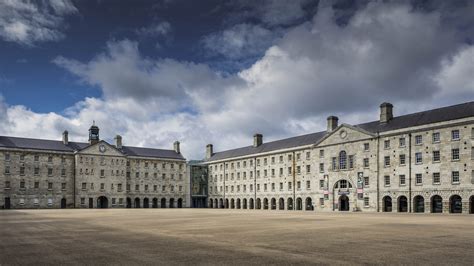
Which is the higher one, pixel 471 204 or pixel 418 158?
pixel 418 158

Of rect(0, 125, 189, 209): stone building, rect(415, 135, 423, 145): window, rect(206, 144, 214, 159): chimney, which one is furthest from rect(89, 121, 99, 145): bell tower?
rect(415, 135, 423, 145): window

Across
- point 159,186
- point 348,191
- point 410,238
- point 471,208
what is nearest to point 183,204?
point 159,186

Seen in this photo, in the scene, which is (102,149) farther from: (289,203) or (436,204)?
(436,204)

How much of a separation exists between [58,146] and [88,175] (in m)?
8.64

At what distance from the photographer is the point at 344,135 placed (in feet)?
222

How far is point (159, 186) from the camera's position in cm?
10150

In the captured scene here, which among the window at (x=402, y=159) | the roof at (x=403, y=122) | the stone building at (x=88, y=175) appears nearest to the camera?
the roof at (x=403, y=122)

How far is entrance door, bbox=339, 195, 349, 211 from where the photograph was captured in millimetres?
67250

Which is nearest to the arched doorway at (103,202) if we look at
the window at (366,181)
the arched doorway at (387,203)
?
the window at (366,181)

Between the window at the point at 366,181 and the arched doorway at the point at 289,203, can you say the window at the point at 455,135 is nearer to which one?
the window at the point at 366,181

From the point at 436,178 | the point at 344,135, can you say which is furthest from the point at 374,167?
the point at 436,178

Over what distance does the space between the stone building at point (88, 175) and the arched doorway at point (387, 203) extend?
180 feet

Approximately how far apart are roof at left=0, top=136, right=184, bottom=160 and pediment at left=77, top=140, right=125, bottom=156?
174 centimetres

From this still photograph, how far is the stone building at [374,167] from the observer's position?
52.8 m
